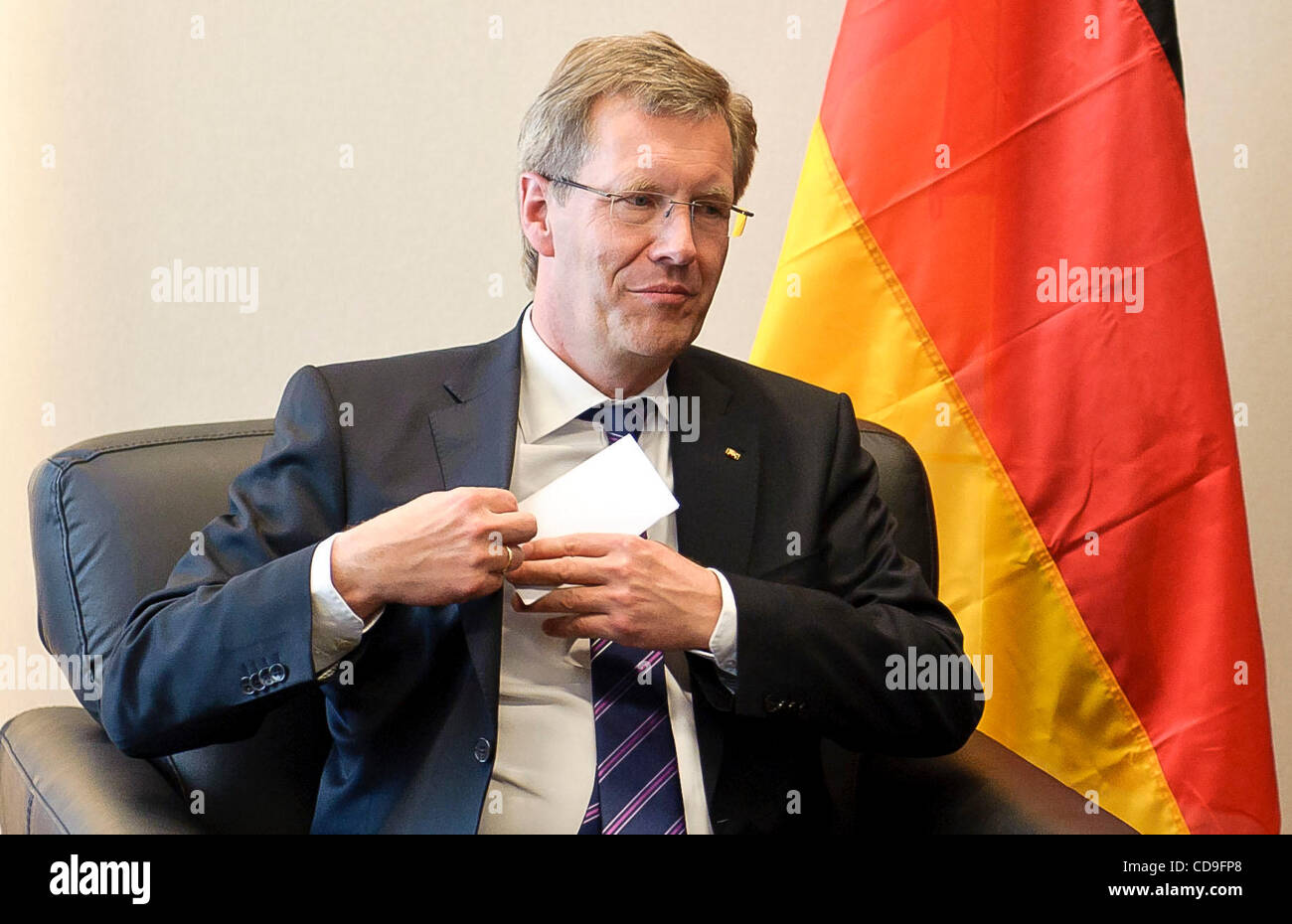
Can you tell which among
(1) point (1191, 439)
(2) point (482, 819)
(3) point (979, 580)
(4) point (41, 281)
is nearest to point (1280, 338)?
(1) point (1191, 439)

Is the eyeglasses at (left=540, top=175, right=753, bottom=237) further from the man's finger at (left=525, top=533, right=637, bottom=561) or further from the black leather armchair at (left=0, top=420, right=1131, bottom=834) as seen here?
the black leather armchair at (left=0, top=420, right=1131, bottom=834)

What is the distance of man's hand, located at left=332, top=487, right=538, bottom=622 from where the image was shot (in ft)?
4.77

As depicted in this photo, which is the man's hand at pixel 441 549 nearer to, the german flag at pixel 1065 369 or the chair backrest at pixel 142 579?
the chair backrest at pixel 142 579

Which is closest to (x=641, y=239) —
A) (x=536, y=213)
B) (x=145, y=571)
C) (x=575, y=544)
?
(x=536, y=213)

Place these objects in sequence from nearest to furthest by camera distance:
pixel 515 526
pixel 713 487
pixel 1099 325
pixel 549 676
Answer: pixel 515 526
pixel 549 676
pixel 713 487
pixel 1099 325

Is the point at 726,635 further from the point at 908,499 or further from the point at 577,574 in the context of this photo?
the point at 908,499

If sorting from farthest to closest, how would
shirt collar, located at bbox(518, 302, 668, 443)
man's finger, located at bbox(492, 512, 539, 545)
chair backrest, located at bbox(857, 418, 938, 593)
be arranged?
chair backrest, located at bbox(857, 418, 938, 593) < shirt collar, located at bbox(518, 302, 668, 443) < man's finger, located at bbox(492, 512, 539, 545)

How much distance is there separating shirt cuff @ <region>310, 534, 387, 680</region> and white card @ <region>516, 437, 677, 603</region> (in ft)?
0.67

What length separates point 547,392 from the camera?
1.82m

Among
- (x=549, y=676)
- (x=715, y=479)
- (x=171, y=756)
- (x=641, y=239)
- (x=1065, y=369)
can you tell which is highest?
(x=641, y=239)

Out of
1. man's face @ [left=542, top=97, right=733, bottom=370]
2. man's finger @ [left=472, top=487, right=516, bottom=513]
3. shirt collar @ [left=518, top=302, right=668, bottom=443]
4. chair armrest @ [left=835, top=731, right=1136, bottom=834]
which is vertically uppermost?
man's face @ [left=542, top=97, right=733, bottom=370]

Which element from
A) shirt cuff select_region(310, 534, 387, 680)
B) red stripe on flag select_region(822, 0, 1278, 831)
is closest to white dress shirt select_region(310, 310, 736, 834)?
shirt cuff select_region(310, 534, 387, 680)

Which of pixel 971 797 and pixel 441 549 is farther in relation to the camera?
pixel 971 797

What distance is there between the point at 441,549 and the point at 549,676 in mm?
307
